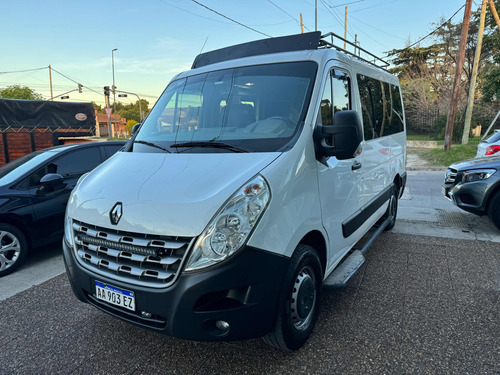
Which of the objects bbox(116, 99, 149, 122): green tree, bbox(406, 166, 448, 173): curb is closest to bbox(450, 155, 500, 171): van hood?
bbox(406, 166, 448, 173): curb

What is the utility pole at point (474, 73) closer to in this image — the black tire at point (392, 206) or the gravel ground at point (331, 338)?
the black tire at point (392, 206)

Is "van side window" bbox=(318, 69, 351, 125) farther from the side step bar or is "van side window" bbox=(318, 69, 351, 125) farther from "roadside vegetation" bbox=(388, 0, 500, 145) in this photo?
"roadside vegetation" bbox=(388, 0, 500, 145)

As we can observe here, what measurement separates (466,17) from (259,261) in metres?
17.1

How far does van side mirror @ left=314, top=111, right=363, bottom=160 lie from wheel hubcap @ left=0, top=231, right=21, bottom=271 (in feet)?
12.4

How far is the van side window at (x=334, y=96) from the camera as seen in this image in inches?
108

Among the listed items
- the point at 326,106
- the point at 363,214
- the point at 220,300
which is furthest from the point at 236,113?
the point at 363,214

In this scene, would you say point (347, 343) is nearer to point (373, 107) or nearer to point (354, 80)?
point (354, 80)

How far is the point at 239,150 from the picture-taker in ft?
7.95

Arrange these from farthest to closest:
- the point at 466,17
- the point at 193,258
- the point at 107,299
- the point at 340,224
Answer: the point at 466,17 → the point at 340,224 → the point at 107,299 → the point at 193,258

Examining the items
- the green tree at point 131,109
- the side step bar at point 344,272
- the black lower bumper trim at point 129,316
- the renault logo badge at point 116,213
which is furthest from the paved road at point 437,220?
the green tree at point 131,109

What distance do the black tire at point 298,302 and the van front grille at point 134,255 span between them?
0.69m

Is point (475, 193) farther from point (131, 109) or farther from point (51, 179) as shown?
point (131, 109)

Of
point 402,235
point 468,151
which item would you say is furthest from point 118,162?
point 468,151

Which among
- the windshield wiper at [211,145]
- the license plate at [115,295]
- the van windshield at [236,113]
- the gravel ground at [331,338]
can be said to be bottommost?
the gravel ground at [331,338]
